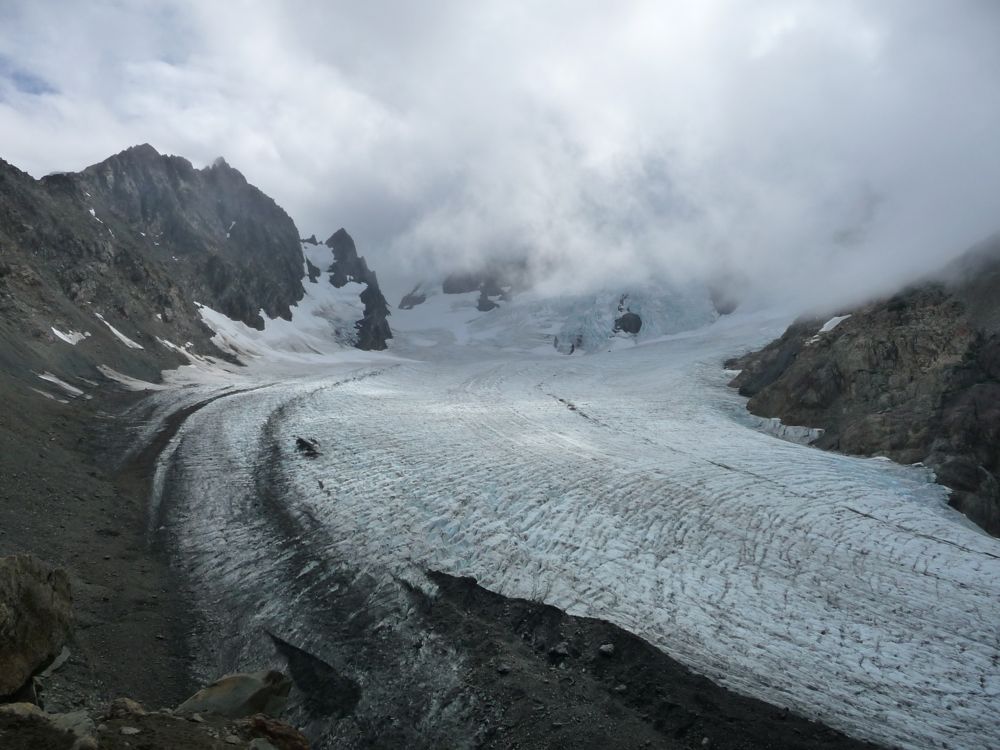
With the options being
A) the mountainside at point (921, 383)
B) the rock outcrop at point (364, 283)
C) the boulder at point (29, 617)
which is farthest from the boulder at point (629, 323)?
the boulder at point (29, 617)

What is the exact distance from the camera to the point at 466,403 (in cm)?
2411

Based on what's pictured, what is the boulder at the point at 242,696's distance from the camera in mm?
4488

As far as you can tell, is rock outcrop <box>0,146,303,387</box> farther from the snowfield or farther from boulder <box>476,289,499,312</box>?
boulder <box>476,289,499,312</box>

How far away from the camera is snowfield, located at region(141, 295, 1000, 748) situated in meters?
6.61

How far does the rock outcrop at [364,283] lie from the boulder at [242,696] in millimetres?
70252

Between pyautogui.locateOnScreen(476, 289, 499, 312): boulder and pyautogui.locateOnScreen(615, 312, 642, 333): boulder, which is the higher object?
pyautogui.locateOnScreen(476, 289, 499, 312): boulder

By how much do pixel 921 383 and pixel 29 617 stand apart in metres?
20.8

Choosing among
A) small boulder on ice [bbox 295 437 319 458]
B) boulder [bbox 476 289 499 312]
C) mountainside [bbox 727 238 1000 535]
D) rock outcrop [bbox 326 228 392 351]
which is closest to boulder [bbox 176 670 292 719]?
small boulder on ice [bbox 295 437 319 458]

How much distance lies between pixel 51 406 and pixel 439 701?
14.4 metres

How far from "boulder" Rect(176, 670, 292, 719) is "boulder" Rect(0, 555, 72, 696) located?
115cm

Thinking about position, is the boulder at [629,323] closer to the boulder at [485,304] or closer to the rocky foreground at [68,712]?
the boulder at [485,304]

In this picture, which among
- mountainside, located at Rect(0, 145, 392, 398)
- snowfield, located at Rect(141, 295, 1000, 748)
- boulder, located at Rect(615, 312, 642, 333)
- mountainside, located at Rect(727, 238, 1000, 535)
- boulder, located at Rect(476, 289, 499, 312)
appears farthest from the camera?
boulder, located at Rect(476, 289, 499, 312)

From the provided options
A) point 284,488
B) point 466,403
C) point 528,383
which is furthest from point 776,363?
point 284,488

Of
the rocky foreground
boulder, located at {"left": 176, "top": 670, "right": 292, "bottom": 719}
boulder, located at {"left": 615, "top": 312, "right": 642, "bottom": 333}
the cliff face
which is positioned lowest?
boulder, located at {"left": 176, "top": 670, "right": 292, "bottom": 719}
